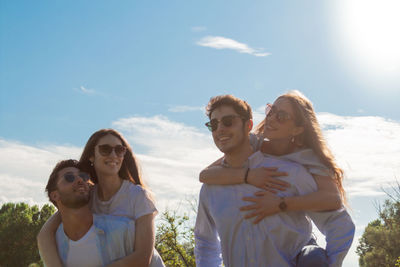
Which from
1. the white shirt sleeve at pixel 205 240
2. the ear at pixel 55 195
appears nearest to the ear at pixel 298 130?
the white shirt sleeve at pixel 205 240

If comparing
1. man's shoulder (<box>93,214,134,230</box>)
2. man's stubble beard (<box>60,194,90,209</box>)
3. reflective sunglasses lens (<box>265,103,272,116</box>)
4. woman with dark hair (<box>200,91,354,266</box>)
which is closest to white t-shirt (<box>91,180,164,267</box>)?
man's shoulder (<box>93,214,134,230</box>)

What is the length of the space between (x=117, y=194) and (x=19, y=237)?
27399 mm

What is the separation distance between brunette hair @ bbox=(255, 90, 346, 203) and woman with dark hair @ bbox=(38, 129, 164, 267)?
2.02 meters

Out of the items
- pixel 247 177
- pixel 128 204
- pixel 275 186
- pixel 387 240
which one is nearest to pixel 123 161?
pixel 128 204

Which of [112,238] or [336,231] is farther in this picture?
[112,238]

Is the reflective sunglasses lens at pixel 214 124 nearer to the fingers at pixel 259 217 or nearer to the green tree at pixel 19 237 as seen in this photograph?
the fingers at pixel 259 217

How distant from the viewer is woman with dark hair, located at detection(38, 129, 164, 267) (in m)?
4.90

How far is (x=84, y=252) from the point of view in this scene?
490cm

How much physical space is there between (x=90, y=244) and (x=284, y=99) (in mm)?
2837

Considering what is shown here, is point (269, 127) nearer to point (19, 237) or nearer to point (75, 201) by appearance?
point (75, 201)

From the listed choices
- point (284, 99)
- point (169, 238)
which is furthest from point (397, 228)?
point (284, 99)

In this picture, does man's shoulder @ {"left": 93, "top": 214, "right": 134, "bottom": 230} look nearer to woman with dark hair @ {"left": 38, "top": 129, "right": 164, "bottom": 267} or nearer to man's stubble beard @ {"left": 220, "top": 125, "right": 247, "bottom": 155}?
woman with dark hair @ {"left": 38, "top": 129, "right": 164, "bottom": 267}

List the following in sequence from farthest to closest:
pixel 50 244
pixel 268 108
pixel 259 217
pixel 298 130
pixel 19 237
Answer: pixel 19 237, pixel 268 108, pixel 50 244, pixel 298 130, pixel 259 217

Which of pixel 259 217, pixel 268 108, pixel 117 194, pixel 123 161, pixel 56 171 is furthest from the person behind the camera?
pixel 123 161
